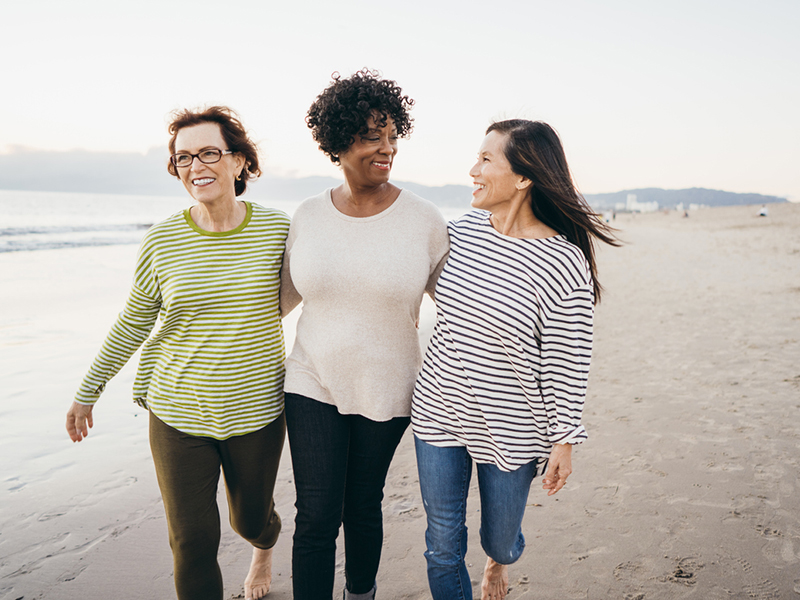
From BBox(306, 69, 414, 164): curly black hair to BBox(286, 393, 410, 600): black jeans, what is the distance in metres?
1.10

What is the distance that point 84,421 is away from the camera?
234 cm

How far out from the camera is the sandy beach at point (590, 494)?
2.80 meters

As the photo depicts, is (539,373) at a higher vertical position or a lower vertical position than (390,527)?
higher

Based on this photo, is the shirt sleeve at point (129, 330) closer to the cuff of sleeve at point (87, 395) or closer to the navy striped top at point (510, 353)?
the cuff of sleeve at point (87, 395)

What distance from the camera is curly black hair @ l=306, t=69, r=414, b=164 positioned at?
2.22 metres

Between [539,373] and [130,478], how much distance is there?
3.26 metres

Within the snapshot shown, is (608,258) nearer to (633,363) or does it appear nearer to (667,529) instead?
(633,363)

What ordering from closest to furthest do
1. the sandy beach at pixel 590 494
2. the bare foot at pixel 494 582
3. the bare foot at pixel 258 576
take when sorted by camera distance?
the bare foot at pixel 494 582 → the bare foot at pixel 258 576 → the sandy beach at pixel 590 494

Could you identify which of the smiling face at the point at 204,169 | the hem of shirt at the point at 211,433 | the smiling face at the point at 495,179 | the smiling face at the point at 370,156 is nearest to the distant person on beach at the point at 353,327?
the smiling face at the point at 370,156

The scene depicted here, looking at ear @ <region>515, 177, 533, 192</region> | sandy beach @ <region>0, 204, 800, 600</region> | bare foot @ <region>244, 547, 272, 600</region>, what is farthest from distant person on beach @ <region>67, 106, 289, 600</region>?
ear @ <region>515, 177, 533, 192</region>

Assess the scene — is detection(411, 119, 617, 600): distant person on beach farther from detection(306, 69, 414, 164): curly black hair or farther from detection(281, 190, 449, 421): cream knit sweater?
detection(306, 69, 414, 164): curly black hair

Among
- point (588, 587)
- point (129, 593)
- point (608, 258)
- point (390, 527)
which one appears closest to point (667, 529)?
point (588, 587)

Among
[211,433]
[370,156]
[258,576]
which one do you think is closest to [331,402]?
[211,433]

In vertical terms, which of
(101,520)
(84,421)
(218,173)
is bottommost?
(101,520)
